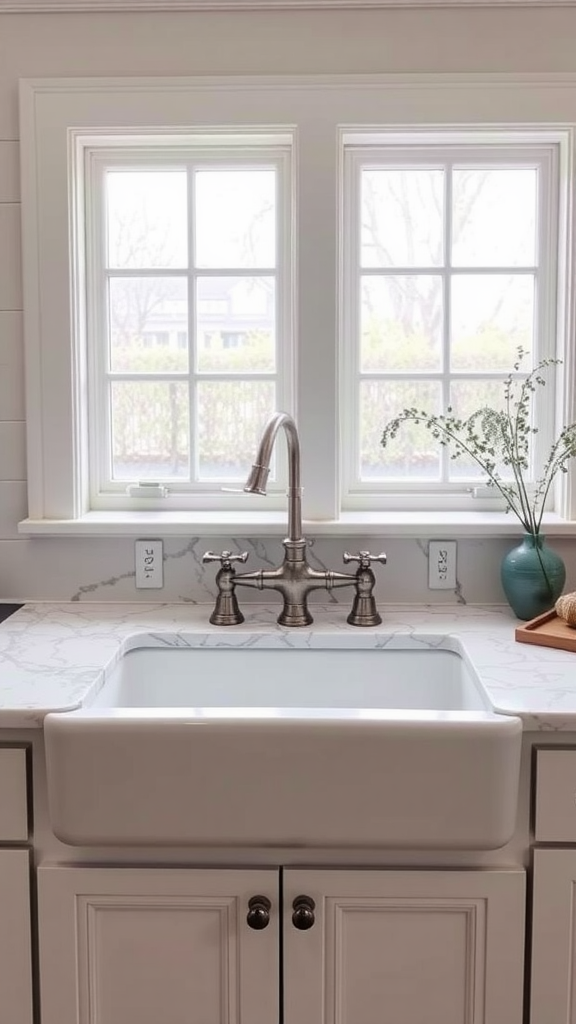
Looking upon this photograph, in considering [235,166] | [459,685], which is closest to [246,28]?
[235,166]

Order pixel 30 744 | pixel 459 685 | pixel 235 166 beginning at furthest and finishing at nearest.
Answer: pixel 235 166, pixel 459 685, pixel 30 744

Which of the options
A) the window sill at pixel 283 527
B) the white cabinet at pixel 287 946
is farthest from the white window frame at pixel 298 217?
the white cabinet at pixel 287 946

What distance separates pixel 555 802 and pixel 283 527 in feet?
2.73

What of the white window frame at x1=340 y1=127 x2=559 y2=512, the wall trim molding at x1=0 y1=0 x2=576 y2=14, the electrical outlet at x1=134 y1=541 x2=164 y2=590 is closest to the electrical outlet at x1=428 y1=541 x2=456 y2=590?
the white window frame at x1=340 y1=127 x2=559 y2=512

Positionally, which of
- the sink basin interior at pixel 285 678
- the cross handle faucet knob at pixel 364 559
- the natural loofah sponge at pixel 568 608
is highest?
the cross handle faucet knob at pixel 364 559

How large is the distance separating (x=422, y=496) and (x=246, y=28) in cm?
108

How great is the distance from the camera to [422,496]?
2219mm

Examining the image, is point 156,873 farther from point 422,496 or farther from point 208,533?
point 422,496

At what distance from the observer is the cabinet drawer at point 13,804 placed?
1.52 metres

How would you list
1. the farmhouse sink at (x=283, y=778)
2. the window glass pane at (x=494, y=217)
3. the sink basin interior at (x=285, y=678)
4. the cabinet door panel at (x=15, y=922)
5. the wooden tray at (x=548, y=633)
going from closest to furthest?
the farmhouse sink at (x=283, y=778)
the cabinet door panel at (x=15, y=922)
the wooden tray at (x=548, y=633)
the sink basin interior at (x=285, y=678)
the window glass pane at (x=494, y=217)

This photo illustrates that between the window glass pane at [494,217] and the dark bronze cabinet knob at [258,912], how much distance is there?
143 centimetres

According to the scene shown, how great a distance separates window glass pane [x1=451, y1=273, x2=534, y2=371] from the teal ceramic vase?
46cm

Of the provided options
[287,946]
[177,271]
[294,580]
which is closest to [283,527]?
[294,580]

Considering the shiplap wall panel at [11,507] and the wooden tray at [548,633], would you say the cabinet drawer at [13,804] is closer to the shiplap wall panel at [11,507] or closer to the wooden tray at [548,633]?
the shiplap wall panel at [11,507]
